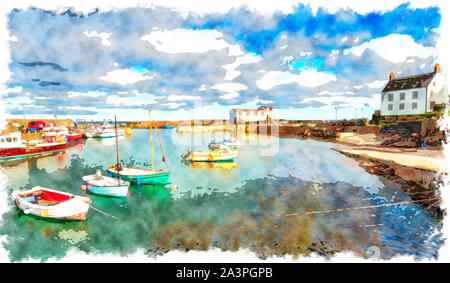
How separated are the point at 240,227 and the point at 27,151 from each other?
767 inches

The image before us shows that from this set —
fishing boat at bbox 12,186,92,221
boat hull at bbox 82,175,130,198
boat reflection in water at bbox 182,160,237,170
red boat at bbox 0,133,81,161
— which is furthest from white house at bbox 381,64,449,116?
red boat at bbox 0,133,81,161

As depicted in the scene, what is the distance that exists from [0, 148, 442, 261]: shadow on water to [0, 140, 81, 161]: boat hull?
10.8m

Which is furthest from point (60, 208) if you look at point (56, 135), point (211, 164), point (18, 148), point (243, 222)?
point (56, 135)

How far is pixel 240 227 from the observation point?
18.4 ft

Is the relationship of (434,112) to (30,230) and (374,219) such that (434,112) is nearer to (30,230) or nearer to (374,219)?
(374,219)

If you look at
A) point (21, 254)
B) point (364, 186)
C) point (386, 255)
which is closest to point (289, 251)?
point (386, 255)

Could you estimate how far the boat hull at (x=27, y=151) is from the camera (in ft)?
44.3

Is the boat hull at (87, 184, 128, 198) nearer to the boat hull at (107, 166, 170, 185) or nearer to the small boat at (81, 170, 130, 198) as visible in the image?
the small boat at (81, 170, 130, 198)

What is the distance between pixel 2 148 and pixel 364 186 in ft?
74.4

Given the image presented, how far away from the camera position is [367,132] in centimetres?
1869

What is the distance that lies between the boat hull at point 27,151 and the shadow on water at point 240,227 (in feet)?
35.5

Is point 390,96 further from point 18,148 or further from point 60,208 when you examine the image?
point 18,148

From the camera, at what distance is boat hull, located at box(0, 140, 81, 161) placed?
532 inches

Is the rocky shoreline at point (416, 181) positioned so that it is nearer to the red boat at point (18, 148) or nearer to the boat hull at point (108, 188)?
the boat hull at point (108, 188)
